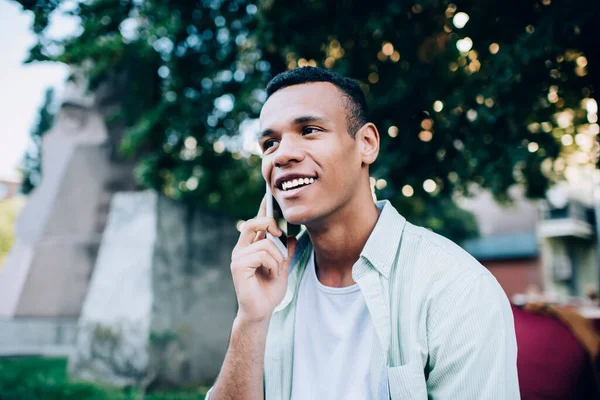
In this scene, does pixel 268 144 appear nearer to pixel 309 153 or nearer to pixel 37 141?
pixel 309 153

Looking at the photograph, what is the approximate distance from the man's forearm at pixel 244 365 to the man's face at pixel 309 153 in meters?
0.55

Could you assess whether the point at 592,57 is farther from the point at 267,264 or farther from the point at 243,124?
the point at 243,124

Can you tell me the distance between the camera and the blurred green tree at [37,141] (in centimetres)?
2209

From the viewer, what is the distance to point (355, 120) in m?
2.56

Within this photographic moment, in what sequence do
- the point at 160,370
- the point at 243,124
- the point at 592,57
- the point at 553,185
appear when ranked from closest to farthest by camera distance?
the point at 592,57
the point at 160,370
the point at 243,124
the point at 553,185

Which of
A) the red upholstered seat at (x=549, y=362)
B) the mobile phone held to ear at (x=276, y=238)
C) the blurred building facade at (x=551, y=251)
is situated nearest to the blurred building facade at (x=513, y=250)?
the blurred building facade at (x=551, y=251)

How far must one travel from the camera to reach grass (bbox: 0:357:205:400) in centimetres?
592

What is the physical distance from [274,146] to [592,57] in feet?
11.2

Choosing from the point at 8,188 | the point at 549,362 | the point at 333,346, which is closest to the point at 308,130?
the point at 333,346

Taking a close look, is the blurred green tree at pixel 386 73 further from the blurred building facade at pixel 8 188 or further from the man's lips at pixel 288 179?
the blurred building facade at pixel 8 188

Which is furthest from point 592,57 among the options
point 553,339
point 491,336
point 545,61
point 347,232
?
point 491,336

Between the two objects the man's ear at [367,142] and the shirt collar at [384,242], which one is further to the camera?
the man's ear at [367,142]

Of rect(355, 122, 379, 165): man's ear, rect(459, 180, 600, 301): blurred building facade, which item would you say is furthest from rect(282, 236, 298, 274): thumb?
rect(459, 180, 600, 301): blurred building facade

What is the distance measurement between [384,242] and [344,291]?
0.32 m
